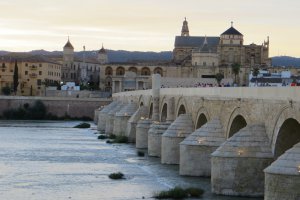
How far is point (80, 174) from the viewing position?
29.5 metres

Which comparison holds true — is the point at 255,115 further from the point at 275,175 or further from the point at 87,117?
the point at 87,117

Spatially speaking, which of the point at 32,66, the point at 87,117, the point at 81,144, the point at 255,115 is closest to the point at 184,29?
the point at 32,66

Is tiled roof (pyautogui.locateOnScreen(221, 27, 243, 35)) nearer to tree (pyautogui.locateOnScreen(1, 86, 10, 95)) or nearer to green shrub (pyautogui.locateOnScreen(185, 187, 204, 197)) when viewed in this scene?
tree (pyautogui.locateOnScreen(1, 86, 10, 95))

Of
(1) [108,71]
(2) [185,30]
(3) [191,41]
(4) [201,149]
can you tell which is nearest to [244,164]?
(4) [201,149]

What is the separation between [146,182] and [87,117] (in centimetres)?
6243

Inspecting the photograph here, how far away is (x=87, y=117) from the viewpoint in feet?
292

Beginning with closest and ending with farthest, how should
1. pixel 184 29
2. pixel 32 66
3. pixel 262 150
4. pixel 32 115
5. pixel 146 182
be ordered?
pixel 262 150 → pixel 146 182 → pixel 32 115 → pixel 32 66 → pixel 184 29

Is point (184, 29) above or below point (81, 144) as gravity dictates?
above

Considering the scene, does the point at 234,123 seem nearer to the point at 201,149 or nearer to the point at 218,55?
the point at 201,149

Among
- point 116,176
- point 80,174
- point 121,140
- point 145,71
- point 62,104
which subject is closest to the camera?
point 116,176

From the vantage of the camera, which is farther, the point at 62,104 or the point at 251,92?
the point at 62,104

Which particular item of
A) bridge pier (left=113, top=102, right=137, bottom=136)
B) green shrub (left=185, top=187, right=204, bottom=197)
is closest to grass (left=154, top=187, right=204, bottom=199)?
green shrub (left=185, top=187, right=204, bottom=197)

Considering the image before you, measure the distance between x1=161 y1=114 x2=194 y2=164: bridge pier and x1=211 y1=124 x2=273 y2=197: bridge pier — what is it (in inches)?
393

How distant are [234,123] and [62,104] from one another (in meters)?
62.0
